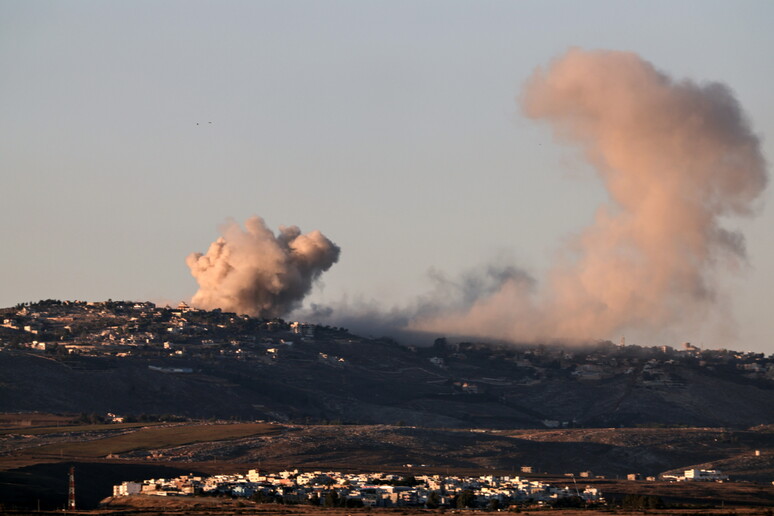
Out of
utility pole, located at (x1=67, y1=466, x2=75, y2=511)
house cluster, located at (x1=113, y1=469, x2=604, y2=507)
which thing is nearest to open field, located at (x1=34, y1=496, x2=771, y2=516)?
utility pole, located at (x1=67, y1=466, x2=75, y2=511)

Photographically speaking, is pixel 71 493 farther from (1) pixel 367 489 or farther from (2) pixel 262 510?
(1) pixel 367 489

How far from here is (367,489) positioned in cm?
18025

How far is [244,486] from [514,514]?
40.3 m

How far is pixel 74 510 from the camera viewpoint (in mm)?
163125

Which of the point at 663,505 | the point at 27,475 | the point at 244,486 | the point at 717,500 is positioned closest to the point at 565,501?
the point at 663,505

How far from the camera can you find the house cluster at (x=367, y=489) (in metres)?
175

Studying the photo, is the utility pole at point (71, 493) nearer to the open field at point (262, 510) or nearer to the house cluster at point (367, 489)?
the open field at point (262, 510)

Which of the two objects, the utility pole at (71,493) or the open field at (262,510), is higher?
the utility pole at (71,493)

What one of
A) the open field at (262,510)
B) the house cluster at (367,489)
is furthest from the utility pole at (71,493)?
the house cluster at (367,489)

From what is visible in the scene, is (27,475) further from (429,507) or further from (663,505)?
(663,505)

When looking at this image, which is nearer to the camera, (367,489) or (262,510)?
(262,510)

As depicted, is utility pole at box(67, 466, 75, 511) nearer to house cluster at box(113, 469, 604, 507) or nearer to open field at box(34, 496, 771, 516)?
open field at box(34, 496, 771, 516)

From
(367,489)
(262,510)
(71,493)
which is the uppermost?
(71,493)

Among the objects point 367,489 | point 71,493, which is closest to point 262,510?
point 367,489
